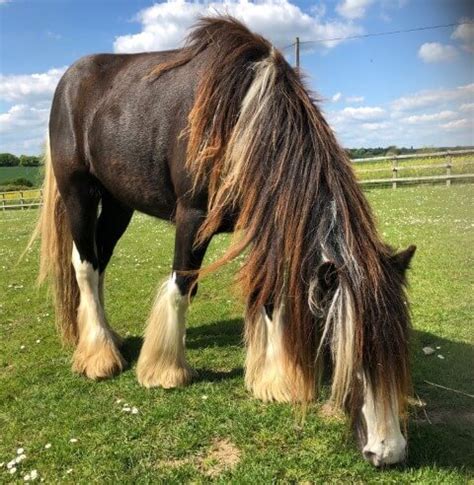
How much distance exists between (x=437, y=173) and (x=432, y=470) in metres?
19.4

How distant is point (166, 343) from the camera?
3861 millimetres

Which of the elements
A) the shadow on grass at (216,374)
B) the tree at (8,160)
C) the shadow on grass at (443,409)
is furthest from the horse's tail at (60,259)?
the tree at (8,160)

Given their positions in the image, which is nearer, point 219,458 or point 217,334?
point 219,458

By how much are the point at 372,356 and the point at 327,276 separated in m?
0.43

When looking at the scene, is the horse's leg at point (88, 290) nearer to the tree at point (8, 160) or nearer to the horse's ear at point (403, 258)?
the horse's ear at point (403, 258)

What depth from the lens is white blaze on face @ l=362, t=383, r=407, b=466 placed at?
7.81 feet

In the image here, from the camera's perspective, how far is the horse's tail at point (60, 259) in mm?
4805

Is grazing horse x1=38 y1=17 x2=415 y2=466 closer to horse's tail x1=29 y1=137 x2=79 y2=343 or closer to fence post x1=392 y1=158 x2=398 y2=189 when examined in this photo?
horse's tail x1=29 y1=137 x2=79 y2=343

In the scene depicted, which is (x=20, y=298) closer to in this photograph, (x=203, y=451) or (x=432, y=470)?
(x=203, y=451)

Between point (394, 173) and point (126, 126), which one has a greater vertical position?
point (126, 126)

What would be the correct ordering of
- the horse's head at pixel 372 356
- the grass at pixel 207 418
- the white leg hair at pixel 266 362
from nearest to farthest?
the horse's head at pixel 372 356 → the grass at pixel 207 418 → the white leg hair at pixel 266 362

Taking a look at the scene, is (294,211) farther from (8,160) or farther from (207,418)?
(8,160)

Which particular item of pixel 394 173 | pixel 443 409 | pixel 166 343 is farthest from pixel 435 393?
pixel 394 173

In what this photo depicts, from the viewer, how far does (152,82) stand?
3920mm
